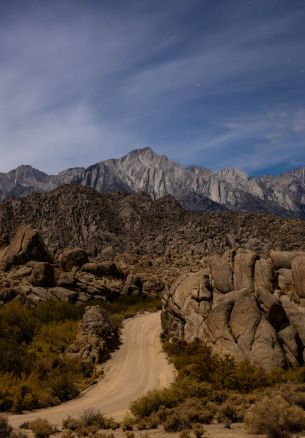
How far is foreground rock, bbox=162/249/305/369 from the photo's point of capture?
76.7ft

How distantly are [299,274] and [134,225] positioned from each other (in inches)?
4080

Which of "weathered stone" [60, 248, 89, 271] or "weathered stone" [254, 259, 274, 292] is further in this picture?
"weathered stone" [60, 248, 89, 271]

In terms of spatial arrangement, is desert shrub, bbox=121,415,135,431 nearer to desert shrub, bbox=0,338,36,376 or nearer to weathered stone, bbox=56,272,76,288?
desert shrub, bbox=0,338,36,376

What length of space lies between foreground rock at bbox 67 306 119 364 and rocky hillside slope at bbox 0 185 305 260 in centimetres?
5702

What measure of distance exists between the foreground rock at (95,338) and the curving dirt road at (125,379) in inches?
29.6

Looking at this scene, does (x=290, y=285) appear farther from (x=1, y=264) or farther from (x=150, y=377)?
(x=1, y=264)

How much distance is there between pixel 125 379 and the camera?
949 inches

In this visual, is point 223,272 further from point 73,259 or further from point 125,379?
point 73,259

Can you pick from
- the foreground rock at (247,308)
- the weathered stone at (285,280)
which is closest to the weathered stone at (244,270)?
the foreground rock at (247,308)

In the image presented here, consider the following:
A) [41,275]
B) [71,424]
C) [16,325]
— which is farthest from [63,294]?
[71,424]

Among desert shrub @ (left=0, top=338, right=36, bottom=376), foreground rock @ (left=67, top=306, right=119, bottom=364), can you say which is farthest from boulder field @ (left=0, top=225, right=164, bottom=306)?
desert shrub @ (left=0, top=338, right=36, bottom=376)

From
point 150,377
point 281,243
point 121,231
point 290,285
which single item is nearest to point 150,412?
point 150,377

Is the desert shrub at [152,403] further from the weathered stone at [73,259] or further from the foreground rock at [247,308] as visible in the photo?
the weathered stone at [73,259]

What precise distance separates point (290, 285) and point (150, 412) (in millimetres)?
14610
